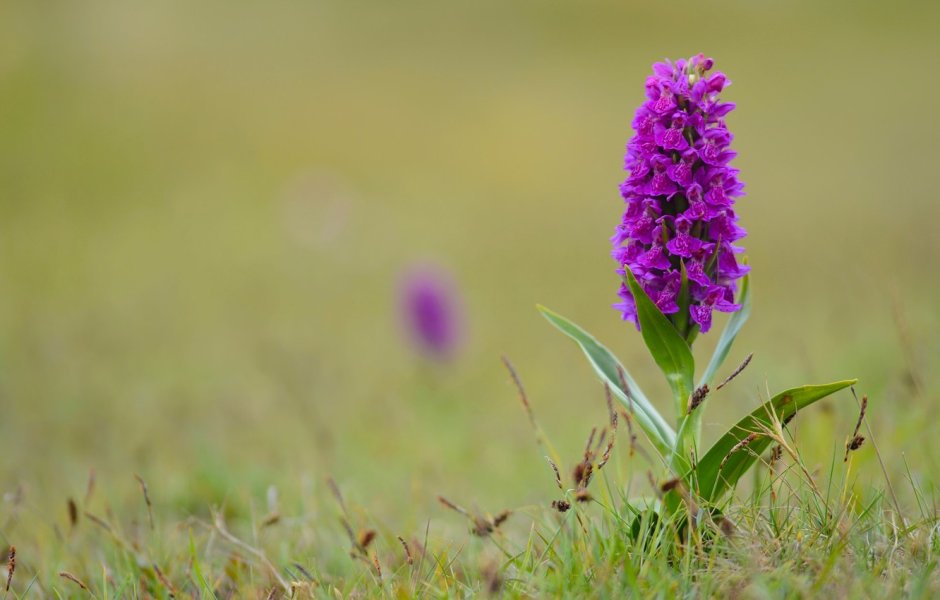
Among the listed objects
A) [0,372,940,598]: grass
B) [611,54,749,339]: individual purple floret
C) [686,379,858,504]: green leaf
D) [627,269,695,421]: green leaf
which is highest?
[611,54,749,339]: individual purple floret

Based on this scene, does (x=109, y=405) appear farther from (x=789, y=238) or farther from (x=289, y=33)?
(x=289, y=33)

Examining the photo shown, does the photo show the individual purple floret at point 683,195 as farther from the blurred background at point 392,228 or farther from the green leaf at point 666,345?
the blurred background at point 392,228

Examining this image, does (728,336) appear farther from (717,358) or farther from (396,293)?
(396,293)

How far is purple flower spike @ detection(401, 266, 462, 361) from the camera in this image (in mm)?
6680

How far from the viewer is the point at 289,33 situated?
75.5 ft

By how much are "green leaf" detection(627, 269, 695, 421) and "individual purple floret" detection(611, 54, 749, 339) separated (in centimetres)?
7

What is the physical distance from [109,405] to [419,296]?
2.39 m

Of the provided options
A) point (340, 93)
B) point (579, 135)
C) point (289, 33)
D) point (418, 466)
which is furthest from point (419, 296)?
point (289, 33)

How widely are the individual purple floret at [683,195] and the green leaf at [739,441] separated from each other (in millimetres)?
287

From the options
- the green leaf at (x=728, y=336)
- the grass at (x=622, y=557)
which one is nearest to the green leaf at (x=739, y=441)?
the grass at (x=622, y=557)

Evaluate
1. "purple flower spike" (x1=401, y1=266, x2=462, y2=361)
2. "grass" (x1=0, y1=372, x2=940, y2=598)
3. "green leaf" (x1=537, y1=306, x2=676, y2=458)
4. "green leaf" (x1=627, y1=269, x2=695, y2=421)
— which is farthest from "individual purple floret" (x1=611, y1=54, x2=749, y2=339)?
"purple flower spike" (x1=401, y1=266, x2=462, y2=361)

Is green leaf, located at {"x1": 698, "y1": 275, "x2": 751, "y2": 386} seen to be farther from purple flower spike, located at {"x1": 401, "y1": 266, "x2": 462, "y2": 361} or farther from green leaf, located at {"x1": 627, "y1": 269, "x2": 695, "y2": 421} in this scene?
purple flower spike, located at {"x1": 401, "y1": 266, "x2": 462, "y2": 361}

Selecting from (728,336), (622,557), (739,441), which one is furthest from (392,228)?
(622,557)

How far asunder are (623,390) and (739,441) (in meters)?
0.33
